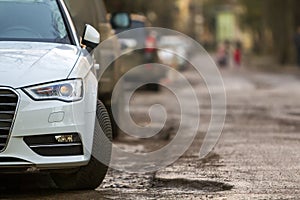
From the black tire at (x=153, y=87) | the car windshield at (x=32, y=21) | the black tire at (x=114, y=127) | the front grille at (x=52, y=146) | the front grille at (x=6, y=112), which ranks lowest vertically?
the black tire at (x=153, y=87)

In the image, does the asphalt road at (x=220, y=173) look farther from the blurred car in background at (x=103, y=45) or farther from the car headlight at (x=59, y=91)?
the car headlight at (x=59, y=91)

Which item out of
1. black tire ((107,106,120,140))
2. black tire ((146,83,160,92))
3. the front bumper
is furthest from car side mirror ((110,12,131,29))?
black tire ((146,83,160,92))

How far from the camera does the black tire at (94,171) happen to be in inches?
304

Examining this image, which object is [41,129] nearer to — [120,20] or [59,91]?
[59,91]

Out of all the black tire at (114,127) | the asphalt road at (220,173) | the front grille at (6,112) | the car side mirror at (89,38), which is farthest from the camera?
the black tire at (114,127)

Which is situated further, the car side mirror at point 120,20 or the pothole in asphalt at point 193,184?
the car side mirror at point 120,20

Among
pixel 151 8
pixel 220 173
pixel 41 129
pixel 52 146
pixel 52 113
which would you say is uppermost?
pixel 52 113

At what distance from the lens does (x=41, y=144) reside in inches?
283

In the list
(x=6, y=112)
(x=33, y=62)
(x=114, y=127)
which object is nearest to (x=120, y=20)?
(x=114, y=127)

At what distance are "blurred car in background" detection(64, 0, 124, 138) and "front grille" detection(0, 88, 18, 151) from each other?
3.85m

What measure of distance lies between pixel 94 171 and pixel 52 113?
834 mm

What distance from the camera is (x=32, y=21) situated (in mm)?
8469

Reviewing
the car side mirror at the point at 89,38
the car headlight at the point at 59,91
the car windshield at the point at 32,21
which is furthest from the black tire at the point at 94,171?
the car windshield at the point at 32,21

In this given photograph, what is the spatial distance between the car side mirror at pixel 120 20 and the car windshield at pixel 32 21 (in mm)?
4380
